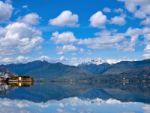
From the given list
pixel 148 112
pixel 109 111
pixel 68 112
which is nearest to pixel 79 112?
pixel 68 112

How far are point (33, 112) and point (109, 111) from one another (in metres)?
19.0

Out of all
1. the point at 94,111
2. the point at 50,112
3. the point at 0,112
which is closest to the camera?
the point at 0,112

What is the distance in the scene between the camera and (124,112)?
95.9 meters

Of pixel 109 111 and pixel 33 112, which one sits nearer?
pixel 33 112

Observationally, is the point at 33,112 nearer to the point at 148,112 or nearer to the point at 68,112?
the point at 68,112

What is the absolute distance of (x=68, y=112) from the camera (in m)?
92.1

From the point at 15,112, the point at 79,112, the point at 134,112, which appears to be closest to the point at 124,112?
the point at 134,112

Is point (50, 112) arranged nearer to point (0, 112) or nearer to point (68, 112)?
point (68, 112)

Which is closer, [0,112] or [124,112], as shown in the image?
[0,112]

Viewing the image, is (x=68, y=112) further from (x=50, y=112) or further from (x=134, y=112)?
(x=134, y=112)

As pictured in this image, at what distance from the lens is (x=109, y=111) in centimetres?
9850

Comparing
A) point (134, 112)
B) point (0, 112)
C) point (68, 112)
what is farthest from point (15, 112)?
point (134, 112)

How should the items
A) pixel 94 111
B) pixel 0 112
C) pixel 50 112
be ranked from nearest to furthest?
pixel 0 112 → pixel 50 112 → pixel 94 111

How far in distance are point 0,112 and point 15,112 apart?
4455 millimetres
